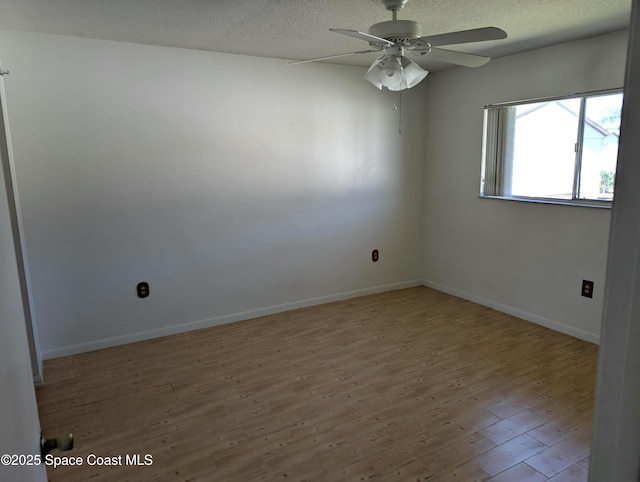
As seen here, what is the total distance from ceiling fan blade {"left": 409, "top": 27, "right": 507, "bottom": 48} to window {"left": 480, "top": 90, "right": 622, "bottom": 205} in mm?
1512

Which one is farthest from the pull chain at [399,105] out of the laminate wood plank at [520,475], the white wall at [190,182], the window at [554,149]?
the laminate wood plank at [520,475]

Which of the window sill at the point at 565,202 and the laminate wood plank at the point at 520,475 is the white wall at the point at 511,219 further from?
the laminate wood plank at the point at 520,475

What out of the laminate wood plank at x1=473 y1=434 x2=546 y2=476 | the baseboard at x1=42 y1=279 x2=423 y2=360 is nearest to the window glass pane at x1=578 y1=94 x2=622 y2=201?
the laminate wood plank at x1=473 y1=434 x2=546 y2=476

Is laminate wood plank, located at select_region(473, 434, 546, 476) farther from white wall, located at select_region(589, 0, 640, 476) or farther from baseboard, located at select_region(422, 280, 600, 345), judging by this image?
white wall, located at select_region(589, 0, 640, 476)

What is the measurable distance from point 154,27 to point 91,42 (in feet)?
1.99

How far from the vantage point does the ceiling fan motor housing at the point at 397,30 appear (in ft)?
6.79

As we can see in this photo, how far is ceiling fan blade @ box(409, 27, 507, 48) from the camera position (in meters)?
2.05

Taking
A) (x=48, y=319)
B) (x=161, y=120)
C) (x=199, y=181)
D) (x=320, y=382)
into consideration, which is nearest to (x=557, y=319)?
(x=320, y=382)

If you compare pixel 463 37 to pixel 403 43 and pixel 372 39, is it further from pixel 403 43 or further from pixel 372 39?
pixel 372 39

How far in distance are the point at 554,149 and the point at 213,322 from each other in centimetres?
327

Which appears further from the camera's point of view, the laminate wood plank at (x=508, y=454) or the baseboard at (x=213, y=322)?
the baseboard at (x=213, y=322)

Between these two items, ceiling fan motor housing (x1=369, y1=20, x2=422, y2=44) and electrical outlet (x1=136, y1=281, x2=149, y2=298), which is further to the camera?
electrical outlet (x1=136, y1=281, x2=149, y2=298)

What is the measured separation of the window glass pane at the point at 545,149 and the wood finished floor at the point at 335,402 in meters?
1.21

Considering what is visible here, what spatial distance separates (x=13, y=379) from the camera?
78 cm
